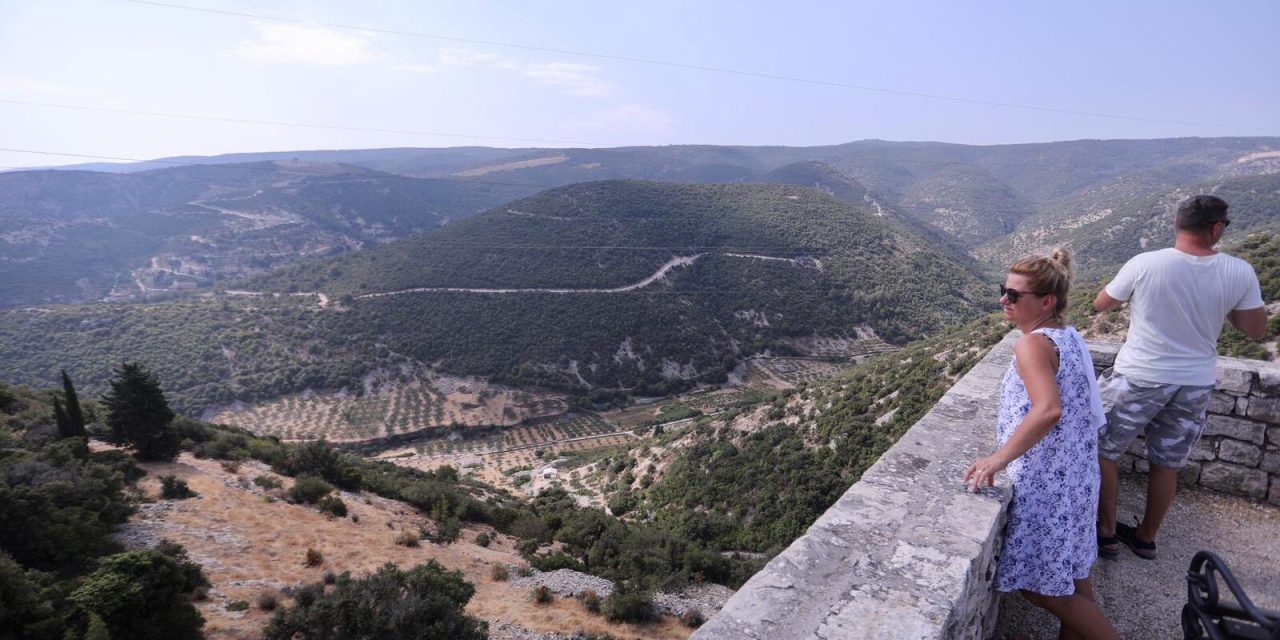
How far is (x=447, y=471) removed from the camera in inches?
992

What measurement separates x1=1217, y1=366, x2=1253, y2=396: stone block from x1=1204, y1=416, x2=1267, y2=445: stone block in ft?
0.76

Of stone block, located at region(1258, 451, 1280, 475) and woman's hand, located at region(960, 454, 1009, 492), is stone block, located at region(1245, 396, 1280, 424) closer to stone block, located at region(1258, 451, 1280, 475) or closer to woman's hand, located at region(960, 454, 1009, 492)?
stone block, located at region(1258, 451, 1280, 475)

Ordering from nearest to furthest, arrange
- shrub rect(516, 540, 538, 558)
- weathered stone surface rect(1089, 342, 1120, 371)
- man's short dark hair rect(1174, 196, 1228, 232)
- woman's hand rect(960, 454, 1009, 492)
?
woman's hand rect(960, 454, 1009, 492) → man's short dark hair rect(1174, 196, 1228, 232) → weathered stone surface rect(1089, 342, 1120, 371) → shrub rect(516, 540, 538, 558)

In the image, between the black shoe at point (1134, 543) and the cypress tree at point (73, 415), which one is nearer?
the black shoe at point (1134, 543)

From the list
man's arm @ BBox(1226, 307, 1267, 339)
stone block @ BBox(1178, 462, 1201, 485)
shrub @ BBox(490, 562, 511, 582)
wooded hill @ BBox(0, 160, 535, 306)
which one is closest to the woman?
man's arm @ BBox(1226, 307, 1267, 339)

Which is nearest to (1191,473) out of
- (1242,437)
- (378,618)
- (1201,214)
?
(1242,437)

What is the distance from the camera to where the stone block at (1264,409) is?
4.21 metres

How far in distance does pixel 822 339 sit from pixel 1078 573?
53.1 metres

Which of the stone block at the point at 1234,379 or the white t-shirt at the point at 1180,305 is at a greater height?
the white t-shirt at the point at 1180,305

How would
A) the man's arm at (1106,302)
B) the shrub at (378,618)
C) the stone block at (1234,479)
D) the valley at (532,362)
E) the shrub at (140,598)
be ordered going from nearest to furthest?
the man's arm at (1106,302) < the stone block at (1234,479) < the shrub at (140,598) < the shrub at (378,618) < the valley at (532,362)

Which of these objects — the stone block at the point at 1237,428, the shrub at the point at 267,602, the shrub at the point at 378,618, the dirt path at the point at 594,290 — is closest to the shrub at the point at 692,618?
the shrub at the point at 378,618

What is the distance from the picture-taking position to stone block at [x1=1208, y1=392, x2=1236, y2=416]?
4.39 m

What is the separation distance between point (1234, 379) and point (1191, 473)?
85 cm

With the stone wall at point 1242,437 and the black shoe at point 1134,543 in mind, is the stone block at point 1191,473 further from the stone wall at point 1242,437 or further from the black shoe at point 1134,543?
the black shoe at point 1134,543
